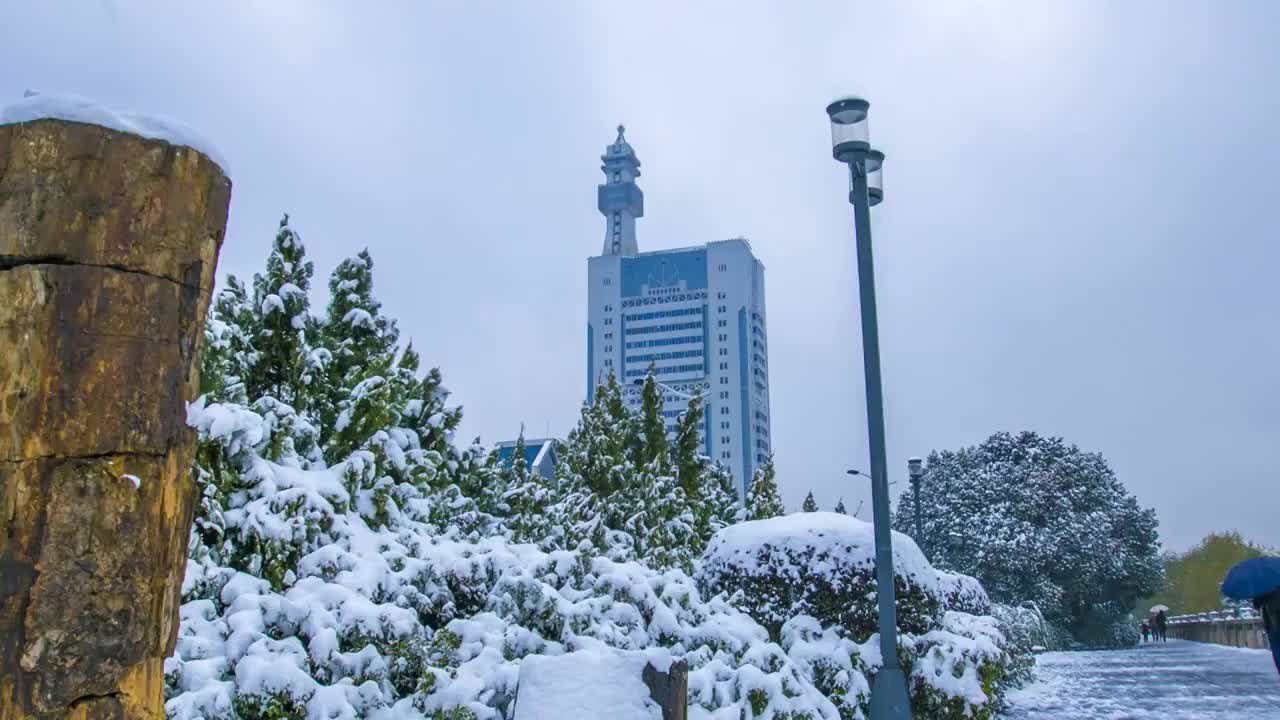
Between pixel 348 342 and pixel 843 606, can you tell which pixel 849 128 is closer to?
pixel 843 606

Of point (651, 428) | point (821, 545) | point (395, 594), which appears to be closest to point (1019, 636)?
point (651, 428)

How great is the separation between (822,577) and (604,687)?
5.72 meters

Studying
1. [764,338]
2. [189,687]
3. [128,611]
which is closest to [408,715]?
[189,687]

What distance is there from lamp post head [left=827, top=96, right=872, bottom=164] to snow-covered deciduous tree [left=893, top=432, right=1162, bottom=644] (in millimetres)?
35275

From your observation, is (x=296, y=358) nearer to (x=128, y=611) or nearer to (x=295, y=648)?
(x=295, y=648)

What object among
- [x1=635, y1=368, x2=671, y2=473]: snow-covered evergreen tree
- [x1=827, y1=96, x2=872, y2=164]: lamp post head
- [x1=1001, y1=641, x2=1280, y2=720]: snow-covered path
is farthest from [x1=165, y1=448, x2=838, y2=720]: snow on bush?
[x1=635, y1=368, x2=671, y2=473]: snow-covered evergreen tree

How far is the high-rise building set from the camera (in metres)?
159

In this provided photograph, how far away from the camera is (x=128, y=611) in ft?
10.8

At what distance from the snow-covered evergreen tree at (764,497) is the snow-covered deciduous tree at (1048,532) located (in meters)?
11.0

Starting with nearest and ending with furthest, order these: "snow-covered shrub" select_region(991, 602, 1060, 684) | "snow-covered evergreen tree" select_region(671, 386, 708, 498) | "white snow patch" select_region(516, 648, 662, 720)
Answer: "white snow patch" select_region(516, 648, 662, 720) → "snow-covered shrub" select_region(991, 602, 1060, 684) → "snow-covered evergreen tree" select_region(671, 386, 708, 498)

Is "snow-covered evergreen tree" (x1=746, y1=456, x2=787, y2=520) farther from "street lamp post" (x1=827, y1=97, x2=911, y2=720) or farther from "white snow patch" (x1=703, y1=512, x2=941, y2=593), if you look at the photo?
"street lamp post" (x1=827, y1=97, x2=911, y2=720)

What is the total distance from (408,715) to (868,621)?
230 inches

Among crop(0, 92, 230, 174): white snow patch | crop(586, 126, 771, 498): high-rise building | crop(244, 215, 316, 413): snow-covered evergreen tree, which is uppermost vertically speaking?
crop(586, 126, 771, 498): high-rise building

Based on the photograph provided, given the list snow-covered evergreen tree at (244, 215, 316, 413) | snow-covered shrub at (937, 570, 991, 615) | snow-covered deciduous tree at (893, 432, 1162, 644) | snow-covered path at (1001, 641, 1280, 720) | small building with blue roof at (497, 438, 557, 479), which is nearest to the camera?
snow-covered evergreen tree at (244, 215, 316, 413)
